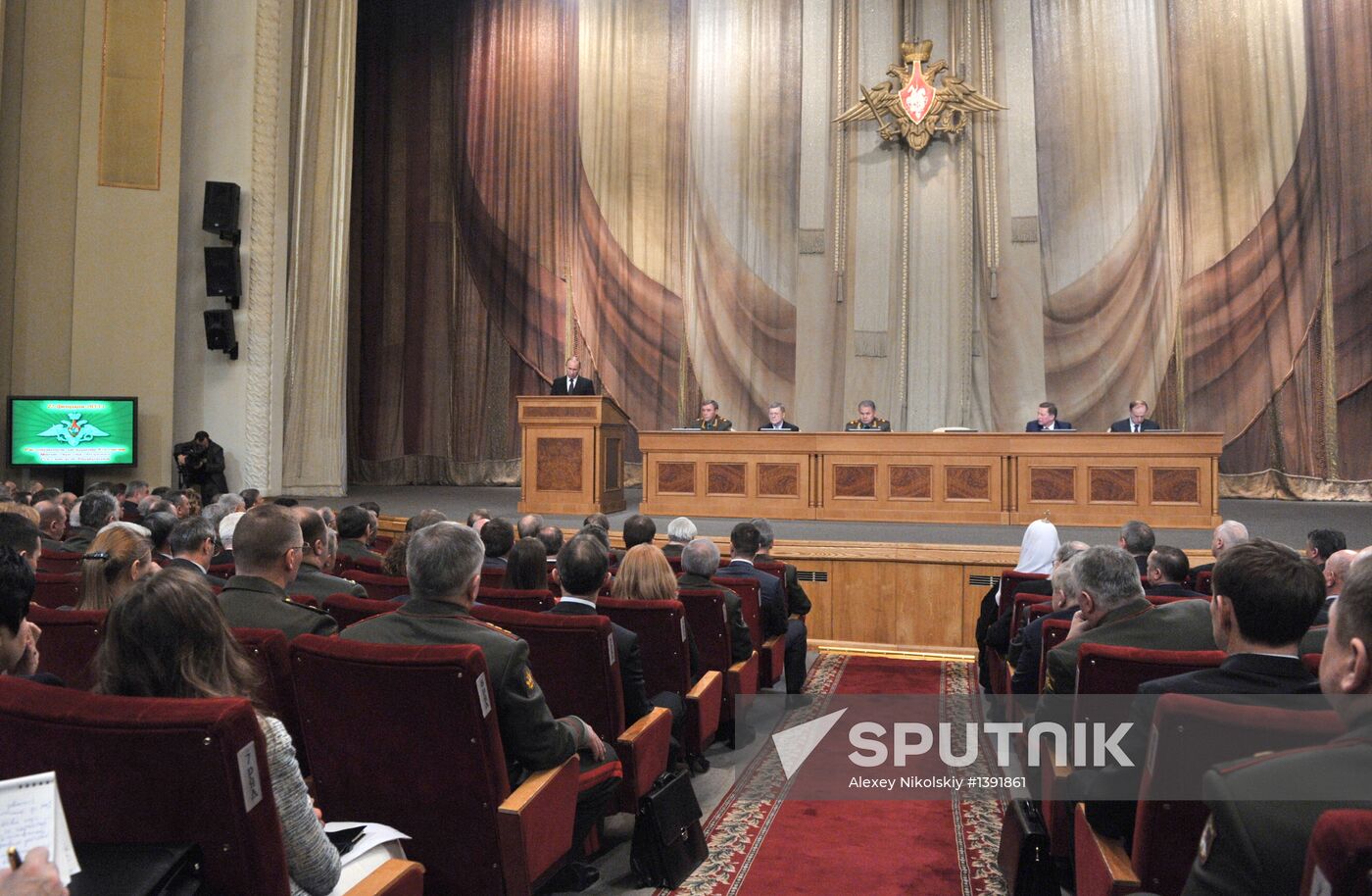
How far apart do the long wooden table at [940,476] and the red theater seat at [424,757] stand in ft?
19.7

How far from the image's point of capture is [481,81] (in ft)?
42.1

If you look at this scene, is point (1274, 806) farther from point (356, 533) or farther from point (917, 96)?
point (917, 96)

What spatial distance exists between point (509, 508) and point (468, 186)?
5343 mm

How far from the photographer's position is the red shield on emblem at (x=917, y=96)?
10883mm

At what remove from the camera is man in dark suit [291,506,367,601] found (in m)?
3.30

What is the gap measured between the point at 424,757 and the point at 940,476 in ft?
20.7

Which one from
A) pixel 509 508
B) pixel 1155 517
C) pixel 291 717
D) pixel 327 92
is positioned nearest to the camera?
pixel 291 717

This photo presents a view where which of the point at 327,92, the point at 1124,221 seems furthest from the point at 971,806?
the point at 327,92

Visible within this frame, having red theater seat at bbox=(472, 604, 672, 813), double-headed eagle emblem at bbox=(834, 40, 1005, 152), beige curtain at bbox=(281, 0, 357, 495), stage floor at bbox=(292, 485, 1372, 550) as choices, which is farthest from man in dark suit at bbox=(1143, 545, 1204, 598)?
beige curtain at bbox=(281, 0, 357, 495)

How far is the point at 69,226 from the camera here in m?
9.32

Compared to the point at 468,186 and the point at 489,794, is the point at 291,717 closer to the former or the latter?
the point at 489,794

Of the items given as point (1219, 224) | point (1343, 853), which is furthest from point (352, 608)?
point (1219, 224)

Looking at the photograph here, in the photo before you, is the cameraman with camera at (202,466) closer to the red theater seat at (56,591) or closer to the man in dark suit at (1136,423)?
the red theater seat at (56,591)

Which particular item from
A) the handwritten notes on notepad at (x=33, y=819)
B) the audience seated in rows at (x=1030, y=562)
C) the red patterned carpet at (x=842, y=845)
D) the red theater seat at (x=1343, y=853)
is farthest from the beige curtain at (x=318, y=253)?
the red theater seat at (x=1343, y=853)
